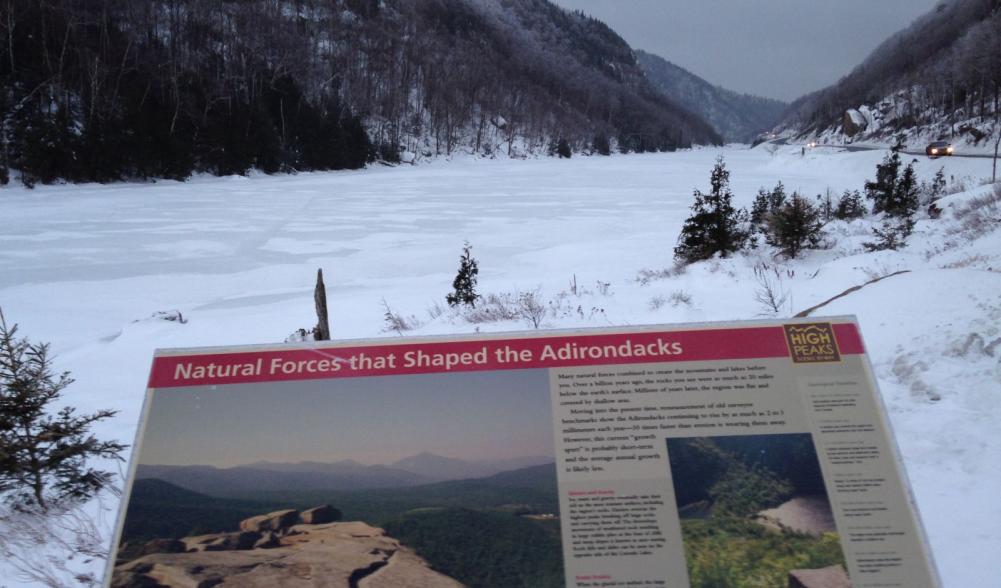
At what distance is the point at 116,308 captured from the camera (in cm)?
931

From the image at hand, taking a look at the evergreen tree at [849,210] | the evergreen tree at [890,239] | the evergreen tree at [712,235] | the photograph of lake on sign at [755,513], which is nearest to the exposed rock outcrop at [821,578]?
the photograph of lake on sign at [755,513]

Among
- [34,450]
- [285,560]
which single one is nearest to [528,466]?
[285,560]

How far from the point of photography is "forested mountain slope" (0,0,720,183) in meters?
28.7

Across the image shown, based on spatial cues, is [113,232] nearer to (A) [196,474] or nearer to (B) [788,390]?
(A) [196,474]

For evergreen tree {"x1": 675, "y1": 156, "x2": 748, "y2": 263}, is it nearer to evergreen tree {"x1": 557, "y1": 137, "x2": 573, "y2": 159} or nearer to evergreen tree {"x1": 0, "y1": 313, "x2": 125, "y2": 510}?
evergreen tree {"x1": 0, "y1": 313, "x2": 125, "y2": 510}

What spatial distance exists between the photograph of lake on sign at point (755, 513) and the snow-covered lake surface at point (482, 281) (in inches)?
36.7

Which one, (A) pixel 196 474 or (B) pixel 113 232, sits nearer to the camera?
(A) pixel 196 474

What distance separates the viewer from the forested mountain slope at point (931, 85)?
1510 inches

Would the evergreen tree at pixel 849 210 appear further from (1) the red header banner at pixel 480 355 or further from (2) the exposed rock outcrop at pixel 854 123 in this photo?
(2) the exposed rock outcrop at pixel 854 123

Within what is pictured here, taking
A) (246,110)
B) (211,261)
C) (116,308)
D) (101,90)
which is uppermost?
(246,110)

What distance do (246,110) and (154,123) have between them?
8.43 meters

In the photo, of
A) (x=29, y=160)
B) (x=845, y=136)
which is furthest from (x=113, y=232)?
(x=845, y=136)

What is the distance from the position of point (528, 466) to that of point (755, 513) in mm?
918

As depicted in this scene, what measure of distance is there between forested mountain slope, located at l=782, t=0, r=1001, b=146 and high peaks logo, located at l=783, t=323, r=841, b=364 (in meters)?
38.6
